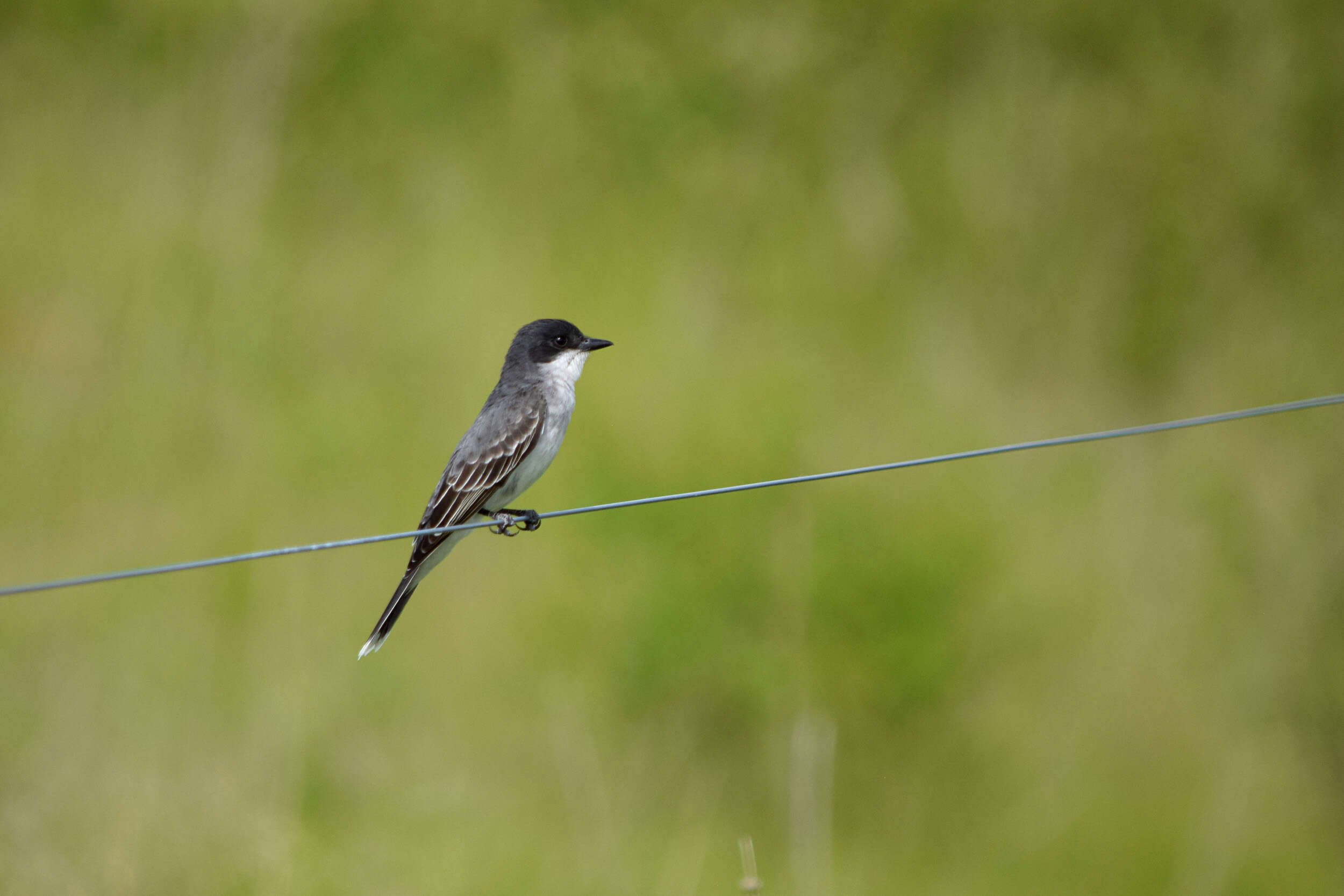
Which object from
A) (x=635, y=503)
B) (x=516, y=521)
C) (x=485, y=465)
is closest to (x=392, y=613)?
(x=516, y=521)

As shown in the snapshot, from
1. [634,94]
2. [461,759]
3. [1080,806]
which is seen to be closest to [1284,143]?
[634,94]

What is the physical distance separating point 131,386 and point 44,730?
3305 millimetres

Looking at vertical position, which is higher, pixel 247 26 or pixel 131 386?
pixel 247 26

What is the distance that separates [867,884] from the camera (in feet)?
27.2

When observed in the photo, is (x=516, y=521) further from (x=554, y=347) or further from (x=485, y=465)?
(x=554, y=347)

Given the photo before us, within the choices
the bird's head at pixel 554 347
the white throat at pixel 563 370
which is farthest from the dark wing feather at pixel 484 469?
the bird's head at pixel 554 347

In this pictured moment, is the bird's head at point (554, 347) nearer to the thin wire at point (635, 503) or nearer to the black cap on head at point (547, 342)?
the black cap on head at point (547, 342)

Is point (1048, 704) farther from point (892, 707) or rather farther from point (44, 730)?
point (44, 730)

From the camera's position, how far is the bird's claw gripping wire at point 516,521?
5.05m

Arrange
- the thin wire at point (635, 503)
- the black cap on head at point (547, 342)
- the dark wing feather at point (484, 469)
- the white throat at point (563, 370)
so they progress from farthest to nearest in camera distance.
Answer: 1. the black cap on head at point (547, 342)
2. the white throat at point (563, 370)
3. the dark wing feather at point (484, 469)
4. the thin wire at point (635, 503)

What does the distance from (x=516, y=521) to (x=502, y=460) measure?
341 millimetres

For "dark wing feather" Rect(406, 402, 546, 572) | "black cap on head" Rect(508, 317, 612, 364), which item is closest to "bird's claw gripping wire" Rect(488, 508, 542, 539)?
"dark wing feather" Rect(406, 402, 546, 572)

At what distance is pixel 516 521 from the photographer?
510cm

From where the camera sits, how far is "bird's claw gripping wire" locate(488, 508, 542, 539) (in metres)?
5.05
